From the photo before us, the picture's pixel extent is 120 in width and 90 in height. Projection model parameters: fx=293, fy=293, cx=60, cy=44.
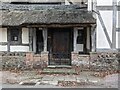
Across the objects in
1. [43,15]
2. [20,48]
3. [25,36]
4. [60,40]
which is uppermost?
[43,15]

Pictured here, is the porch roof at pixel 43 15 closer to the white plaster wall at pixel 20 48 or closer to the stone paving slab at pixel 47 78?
the white plaster wall at pixel 20 48

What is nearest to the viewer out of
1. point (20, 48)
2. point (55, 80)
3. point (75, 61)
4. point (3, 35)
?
point (55, 80)

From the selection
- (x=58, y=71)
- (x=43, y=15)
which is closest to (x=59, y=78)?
(x=58, y=71)

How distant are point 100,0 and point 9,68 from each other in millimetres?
7375

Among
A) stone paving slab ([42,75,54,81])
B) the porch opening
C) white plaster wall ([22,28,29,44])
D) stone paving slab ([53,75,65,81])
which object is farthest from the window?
stone paving slab ([53,75,65,81])

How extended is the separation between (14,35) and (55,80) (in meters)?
6.88

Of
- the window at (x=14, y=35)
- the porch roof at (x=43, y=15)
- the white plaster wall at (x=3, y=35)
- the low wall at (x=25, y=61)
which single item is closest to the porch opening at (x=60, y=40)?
the porch roof at (x=43, y=15)

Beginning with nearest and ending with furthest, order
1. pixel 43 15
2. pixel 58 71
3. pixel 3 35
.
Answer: pixel 58 71 → pixel 43 15 → pixel 3 35

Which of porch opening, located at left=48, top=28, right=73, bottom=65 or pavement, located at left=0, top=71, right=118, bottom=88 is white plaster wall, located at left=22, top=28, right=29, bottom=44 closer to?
porch opening, located at left=48, top=28, right=73, bottom=65

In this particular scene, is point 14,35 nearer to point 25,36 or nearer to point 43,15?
point 25,36

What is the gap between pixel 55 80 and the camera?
1503 centimetres

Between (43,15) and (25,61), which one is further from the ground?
(43,15)

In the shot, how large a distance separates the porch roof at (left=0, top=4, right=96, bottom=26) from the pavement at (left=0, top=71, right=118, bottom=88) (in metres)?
3.64

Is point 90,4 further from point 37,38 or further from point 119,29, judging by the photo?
point 37,38
